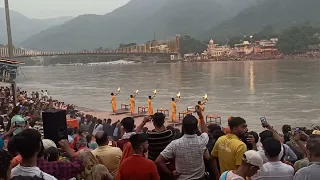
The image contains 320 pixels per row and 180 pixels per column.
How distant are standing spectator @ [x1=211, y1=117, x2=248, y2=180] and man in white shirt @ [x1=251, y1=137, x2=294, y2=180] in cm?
38

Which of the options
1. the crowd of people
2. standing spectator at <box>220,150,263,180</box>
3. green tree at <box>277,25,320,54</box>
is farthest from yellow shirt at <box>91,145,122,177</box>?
green tree at <box>277,25,320,54</box>

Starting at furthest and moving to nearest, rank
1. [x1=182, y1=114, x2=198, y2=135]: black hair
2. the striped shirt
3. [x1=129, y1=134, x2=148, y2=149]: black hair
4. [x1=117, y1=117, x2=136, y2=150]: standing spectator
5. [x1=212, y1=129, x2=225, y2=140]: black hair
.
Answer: [x1=212, y1=129, x2=225, y2=140]: black hair
[x1=117, y1=117, x2=136, y2=150]: standing spectator
the striped shirt
[x1=182, y1=114, x2=198, y2=135]: black hair
[x1=129, y1=134, x2=148, y2=149]: black hair

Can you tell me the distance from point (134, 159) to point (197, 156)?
71 centimetres

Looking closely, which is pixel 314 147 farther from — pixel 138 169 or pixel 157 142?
Answer: pixel 157 142

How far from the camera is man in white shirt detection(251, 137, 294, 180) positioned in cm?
348

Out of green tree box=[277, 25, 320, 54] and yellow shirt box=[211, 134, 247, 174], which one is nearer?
yellow shirt box=[211, 134, 247, 174]

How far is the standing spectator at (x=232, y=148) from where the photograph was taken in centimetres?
391

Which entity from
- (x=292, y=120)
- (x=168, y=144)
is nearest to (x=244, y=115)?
(x=292, y=120)

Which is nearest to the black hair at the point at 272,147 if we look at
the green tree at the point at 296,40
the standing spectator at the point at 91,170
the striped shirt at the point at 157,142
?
the striped shirt at the point at 157,142

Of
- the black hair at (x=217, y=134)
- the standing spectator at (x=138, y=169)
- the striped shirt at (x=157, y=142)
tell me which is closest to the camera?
the standing spectator at (x=138, y=169)

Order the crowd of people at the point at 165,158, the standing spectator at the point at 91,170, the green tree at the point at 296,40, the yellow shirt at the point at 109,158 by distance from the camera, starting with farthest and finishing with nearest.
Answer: the green tree at the point at 296,40 → the yellow shirt at the point at 109,158 → the standing spectator at the point at 91,170 → the crowd of people at the point at 165,158

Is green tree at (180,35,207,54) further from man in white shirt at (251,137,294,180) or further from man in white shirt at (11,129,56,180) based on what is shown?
man in white shirt at (11,129,56,180)

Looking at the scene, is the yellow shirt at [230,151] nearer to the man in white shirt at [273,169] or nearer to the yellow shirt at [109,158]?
the man in white shirt at [273,169]

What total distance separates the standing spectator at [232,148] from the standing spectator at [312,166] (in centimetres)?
74
